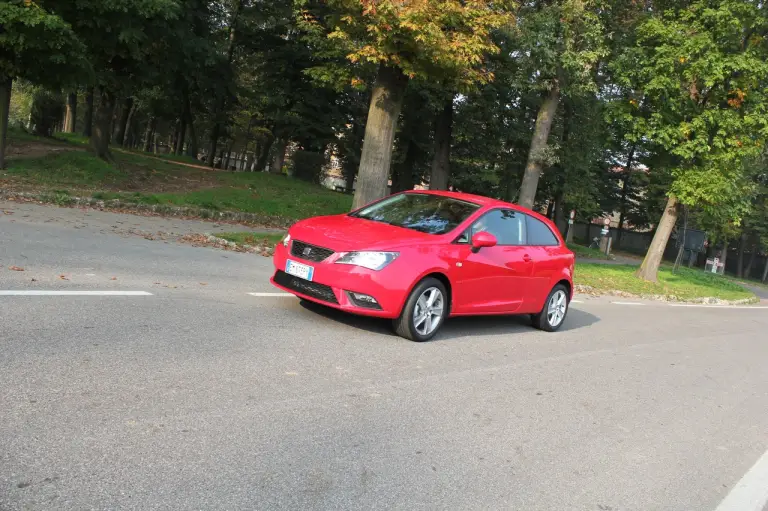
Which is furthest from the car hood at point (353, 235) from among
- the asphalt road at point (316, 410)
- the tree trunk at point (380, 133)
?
the tree trunk at point (380, 133)

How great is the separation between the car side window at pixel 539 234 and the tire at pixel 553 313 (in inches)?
27.3

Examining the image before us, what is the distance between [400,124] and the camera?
30328mm

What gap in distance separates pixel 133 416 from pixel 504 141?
28988 mm

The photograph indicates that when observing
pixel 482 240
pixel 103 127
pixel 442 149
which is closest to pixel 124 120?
pixel 103 127

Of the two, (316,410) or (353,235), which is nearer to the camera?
(316,410)

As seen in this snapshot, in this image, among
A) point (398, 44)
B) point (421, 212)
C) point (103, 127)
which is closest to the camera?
point (421, 212)

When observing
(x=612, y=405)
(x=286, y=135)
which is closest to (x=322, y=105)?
(x=286, y=135)

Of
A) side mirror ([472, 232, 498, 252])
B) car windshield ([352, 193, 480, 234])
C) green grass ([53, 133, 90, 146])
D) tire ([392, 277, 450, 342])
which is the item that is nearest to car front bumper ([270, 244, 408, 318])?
tire ([392, 277, 450, 342])

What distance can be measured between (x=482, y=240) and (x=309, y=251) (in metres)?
1.99

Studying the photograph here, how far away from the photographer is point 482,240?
727 centimetres

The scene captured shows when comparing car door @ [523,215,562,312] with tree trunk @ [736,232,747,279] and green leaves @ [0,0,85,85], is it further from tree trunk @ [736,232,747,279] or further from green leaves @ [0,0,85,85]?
tree trunk @ [736,232,747,279]

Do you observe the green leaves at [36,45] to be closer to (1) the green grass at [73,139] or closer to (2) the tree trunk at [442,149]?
(1) the green grass at [73,139]

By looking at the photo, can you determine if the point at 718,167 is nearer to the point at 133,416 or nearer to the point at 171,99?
the point at 133,416

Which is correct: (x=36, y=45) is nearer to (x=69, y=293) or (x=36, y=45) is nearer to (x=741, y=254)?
(x=69, y=293)
